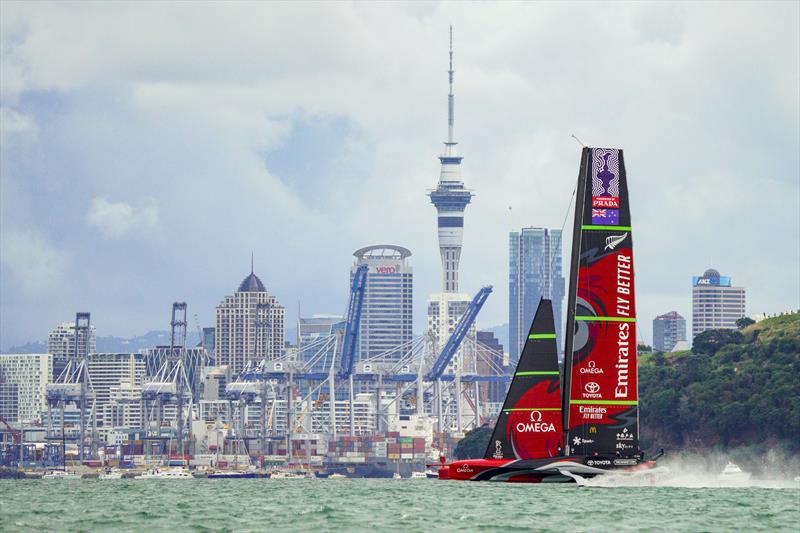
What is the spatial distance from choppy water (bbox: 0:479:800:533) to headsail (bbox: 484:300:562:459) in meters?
1.51

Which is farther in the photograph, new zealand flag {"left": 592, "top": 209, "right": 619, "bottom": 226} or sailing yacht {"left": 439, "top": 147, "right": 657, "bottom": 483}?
new zealand flag {"left": 592, "top": 209, "right": 619, "bottom": 226}

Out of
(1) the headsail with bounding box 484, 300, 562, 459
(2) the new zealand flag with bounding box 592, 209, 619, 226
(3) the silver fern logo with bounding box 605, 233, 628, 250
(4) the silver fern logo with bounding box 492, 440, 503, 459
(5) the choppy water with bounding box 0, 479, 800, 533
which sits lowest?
(5) the choppy water with bounding box 0, 479, 800, 533

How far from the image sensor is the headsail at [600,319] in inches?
2250

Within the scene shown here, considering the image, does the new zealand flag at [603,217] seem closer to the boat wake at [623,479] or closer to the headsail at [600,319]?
the headsail at [600,319]

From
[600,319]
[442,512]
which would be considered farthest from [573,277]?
[442,512]

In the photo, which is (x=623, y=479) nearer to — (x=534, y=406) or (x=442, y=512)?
(x=534, y=406)

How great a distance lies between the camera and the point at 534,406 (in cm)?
5894

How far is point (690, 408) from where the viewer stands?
463ft

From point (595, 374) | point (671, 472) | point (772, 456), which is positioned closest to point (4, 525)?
point (595, 374)

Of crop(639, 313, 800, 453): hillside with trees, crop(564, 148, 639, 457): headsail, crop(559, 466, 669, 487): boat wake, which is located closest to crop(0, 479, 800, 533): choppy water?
crop(559, 466, 669, 487): boat wake

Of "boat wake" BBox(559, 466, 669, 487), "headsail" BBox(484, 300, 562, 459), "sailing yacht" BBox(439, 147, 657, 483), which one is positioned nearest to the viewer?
"boat wake" BBox(559, 466, 669, 487)

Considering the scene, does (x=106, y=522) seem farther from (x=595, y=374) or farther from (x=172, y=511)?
(x=595, y=374)

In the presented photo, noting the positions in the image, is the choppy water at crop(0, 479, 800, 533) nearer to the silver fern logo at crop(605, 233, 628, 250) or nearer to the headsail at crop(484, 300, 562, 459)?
the headsail at crop(484, 300, 562, 459)

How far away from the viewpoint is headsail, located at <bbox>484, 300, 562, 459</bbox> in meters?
58.4
